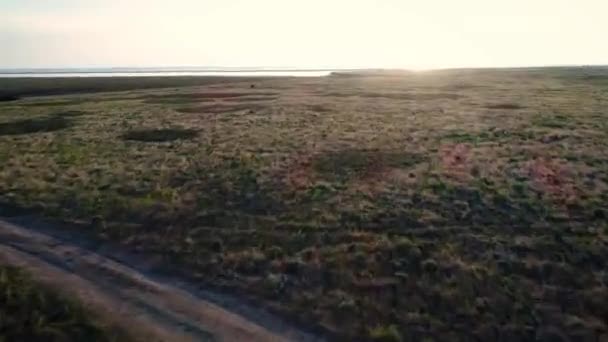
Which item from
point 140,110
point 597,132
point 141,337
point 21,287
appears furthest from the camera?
point 140,110

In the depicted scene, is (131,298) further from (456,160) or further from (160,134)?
(160,134)

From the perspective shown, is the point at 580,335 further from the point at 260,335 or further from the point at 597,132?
the point at 597,132

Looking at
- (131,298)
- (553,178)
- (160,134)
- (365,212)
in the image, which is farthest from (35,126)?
(553,178)

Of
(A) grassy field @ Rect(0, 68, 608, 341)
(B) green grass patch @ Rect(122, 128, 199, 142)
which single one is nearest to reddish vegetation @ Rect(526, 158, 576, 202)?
(A) grassy field @ Rect(0, 68, 608, 341)

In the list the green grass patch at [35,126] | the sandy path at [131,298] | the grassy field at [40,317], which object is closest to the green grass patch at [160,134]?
the green grass patch at [35,126]

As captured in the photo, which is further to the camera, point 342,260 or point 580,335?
point 342,260

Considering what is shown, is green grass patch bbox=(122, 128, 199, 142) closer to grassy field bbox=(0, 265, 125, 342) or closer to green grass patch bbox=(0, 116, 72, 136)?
green grass patch bbox=(0, 116, 72, 136)

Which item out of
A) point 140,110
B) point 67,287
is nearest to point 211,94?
point 140,110
